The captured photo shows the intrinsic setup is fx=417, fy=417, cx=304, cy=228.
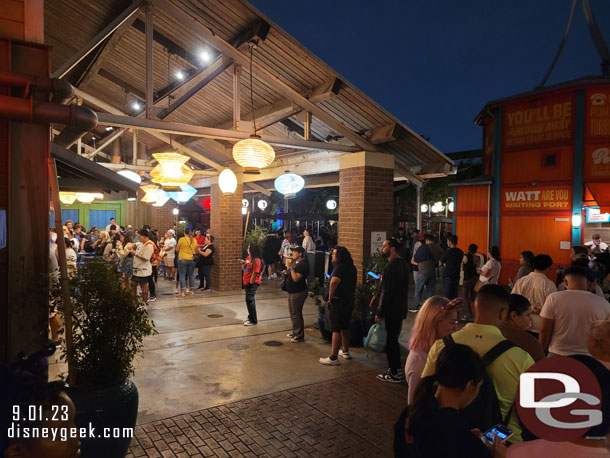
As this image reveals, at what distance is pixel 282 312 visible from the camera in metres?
9.84

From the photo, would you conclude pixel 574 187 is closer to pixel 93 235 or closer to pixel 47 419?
pixel 47 419

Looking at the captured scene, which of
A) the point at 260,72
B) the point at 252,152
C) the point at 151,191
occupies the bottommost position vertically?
the point at 151,191

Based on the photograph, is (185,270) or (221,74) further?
(185,270)

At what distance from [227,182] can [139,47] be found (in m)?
3.34

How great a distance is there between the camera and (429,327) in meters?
3.16

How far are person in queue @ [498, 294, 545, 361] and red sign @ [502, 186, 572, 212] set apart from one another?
952cm

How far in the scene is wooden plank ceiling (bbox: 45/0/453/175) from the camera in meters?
7.09

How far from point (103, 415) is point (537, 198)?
12009 mm

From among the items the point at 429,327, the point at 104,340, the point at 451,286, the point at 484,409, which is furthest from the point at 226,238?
the point at 484,409

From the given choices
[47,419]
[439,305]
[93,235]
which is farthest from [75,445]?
[93,235]

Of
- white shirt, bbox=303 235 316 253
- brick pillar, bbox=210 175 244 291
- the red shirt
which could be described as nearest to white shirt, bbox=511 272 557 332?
the red shirt

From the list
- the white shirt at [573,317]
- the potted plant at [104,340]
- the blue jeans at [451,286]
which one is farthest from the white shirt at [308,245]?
the potted plant at [104,340]

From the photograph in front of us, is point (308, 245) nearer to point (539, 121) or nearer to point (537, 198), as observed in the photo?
point (537, 198)

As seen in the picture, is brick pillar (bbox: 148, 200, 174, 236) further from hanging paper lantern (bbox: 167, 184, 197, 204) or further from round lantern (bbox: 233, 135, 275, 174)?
round lantern (bbox: 233, 135, 275, 174)
